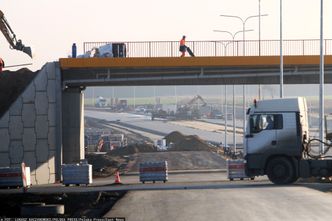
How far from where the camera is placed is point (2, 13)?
4259cm

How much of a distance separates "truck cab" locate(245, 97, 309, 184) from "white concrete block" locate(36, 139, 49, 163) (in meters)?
16.8

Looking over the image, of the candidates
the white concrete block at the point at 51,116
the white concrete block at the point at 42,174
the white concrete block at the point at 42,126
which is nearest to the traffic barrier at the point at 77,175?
the white concrete block at the point at 42,174

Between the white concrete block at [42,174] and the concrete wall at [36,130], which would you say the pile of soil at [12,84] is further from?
the white concrete block at [42,174]

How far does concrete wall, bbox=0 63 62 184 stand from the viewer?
4772 centimetres

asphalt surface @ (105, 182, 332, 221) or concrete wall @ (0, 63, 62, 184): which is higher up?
concrete wall @ (0, 63, 62, 184)

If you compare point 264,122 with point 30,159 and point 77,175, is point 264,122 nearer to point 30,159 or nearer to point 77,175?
point 77,175

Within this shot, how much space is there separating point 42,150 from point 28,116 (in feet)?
7.22

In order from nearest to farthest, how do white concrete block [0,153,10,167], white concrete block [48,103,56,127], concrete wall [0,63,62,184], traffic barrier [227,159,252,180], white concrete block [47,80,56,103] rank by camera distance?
traffic barrier [227,159,252,180], white concrete block [0,153,10,167], concrete wall [0,63,62,184], white concrete block [48,103,56,127], white concrete block [47,80,56,103]

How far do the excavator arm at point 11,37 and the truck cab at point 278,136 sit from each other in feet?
52.4

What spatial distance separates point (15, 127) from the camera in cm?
4806

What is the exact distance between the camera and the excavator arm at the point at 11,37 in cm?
4429

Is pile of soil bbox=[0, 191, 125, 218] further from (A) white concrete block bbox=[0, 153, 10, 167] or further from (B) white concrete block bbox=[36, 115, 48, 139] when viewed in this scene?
(B) white concrete block bbox=[36, 115, 48, 139]

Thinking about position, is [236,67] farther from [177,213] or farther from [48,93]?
[177,213]

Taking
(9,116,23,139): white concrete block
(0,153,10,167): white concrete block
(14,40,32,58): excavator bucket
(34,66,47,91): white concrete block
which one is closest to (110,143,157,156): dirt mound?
(34,66,47,91): white concrete block
